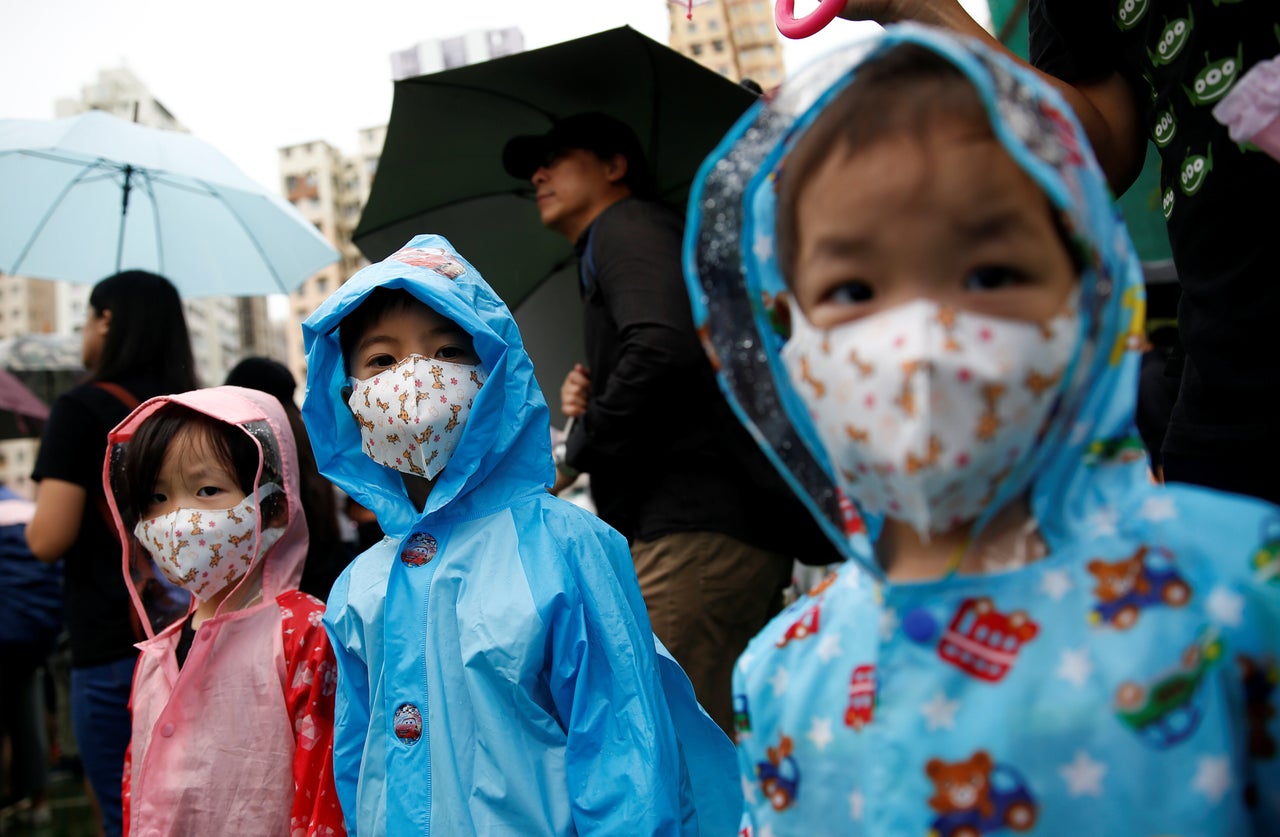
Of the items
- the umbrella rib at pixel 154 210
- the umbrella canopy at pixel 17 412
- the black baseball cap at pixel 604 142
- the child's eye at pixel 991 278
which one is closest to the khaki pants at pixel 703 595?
the black baseball cap at pixel 604 142

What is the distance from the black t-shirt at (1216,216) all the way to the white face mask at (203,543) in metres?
2.07

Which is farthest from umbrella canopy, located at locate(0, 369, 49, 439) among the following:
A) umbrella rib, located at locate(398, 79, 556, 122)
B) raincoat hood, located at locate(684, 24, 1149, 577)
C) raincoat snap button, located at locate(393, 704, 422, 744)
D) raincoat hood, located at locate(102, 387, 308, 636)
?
raincoat hood, located at locate(684, 24, 1149, 577)

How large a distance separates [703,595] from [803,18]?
63.3 inches

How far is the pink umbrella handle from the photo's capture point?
1.81 meters

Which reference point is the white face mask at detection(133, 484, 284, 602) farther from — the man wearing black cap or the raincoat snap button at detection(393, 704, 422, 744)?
the man wearing black cap

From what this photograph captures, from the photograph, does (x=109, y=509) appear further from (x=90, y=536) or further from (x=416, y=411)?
(x=416, y=411)

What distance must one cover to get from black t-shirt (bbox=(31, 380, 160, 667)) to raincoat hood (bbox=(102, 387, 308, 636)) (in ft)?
1.58

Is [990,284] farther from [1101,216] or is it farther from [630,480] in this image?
[630,480]

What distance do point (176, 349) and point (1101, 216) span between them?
10.5ft

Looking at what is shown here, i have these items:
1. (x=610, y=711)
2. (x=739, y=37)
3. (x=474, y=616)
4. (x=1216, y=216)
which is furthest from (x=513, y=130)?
(x=739, y=37)

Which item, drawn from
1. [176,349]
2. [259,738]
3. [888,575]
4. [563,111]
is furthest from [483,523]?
[563,111]

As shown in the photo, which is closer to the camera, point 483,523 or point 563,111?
point 483,523

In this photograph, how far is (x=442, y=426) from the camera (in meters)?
2.25

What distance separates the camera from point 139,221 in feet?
15.9
